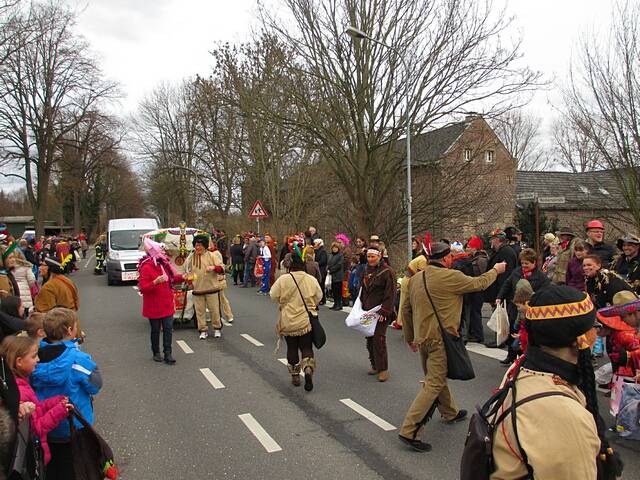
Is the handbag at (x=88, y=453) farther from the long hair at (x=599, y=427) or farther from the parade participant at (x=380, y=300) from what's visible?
the parade participant at (x=380, y=300)

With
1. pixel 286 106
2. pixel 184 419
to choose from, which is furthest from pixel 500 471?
pixel 286 106

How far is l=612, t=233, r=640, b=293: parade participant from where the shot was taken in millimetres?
6645

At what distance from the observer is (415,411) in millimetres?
4664

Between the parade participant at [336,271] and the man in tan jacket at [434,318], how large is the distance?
7.73 m

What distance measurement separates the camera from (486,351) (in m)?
8.41

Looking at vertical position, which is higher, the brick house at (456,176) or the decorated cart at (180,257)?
the brick house at (456,176)

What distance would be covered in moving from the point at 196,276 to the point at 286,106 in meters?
9.03

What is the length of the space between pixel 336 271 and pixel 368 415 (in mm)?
7302

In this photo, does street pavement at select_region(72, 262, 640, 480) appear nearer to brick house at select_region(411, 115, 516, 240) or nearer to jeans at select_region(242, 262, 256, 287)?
brick house at select_region(411, 115, 516, 240)

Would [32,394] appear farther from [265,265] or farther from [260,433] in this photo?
[265,265]

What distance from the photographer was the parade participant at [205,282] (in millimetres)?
9672

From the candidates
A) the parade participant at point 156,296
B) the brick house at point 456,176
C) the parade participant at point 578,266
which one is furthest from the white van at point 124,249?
the parade participant at point 578,266

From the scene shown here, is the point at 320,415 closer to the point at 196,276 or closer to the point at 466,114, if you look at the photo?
the point at 196,276

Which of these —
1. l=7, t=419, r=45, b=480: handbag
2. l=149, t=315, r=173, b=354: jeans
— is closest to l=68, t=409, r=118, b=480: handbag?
l=7, t=419, r=45, b=480: handbag
